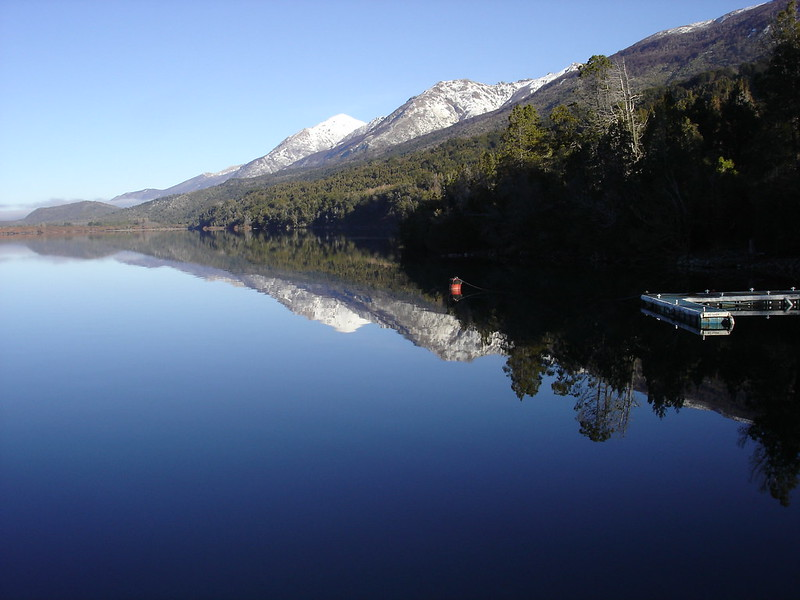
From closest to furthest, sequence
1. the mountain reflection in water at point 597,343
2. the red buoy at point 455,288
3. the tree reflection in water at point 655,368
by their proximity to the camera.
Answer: the tree reflection in water at point 655,368 → the mountain reflection in water at point 597,343 → the red buoy at point 455,288

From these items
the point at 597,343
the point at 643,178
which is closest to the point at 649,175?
the point at 643,178

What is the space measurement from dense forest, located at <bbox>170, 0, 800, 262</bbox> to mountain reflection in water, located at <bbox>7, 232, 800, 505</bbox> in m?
6.69

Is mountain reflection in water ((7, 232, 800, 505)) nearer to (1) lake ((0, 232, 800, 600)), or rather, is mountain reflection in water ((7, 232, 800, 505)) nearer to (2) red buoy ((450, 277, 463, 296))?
(1) lake ((0, 232, 800, 600))

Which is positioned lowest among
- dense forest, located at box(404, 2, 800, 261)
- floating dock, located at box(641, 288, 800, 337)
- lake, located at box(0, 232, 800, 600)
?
floating dock, located at box(641, 288, 800, 337)

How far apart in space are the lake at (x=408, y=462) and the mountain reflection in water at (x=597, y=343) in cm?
13

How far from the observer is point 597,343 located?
2780 centimetres

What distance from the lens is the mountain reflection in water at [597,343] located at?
18078 mm

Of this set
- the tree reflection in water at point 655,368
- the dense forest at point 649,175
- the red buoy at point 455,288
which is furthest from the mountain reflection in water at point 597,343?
the dense forest at point 649,175

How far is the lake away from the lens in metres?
10.7

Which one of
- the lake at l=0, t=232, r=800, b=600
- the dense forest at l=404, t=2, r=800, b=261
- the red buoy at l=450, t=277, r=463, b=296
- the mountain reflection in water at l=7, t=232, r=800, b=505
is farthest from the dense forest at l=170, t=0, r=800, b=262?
the lake at l=0, t=232, r=800, b=600

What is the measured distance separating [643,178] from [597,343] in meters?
34.8

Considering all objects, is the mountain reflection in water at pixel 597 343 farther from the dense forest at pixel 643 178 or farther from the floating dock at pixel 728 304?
the dense forest at pixel 643 178

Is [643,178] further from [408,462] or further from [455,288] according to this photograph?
[408,462]

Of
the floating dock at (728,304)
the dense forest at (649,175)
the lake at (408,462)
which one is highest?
the dense forest at (649,175)
